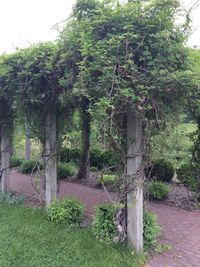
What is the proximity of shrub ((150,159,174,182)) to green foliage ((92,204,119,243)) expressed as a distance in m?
3.86

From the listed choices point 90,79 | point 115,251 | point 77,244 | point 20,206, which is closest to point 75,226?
point 77,244

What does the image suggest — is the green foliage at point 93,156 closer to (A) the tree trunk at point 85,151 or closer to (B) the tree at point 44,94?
(A) the tree trunk at point 85,151

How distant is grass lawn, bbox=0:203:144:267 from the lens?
127 inches

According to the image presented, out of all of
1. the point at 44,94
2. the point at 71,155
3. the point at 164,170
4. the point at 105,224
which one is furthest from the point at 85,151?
the point at 105,224

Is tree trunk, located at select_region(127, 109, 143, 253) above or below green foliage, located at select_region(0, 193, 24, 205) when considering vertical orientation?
above

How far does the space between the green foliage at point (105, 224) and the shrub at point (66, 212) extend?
2.10 ft

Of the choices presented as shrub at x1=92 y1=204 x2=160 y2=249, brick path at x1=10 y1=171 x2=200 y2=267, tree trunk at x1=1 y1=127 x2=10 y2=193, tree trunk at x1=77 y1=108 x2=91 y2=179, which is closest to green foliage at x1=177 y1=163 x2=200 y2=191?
brick path at x1=10 y1=171 x2=200 y2=267

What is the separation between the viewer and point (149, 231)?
3.64 metres

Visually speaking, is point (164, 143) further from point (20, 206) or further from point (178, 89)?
point (20, 206)

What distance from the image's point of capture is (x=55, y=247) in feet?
11.7

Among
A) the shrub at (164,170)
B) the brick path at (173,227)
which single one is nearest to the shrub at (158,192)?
the brick path at (173,227)

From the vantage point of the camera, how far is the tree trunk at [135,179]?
3.45 metres

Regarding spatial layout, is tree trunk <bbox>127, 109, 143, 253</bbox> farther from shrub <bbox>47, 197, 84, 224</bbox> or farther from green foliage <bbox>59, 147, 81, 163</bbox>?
green foliage <bbox>59, 147, 81, 163</bbox>

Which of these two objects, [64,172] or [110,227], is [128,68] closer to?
[110,227]
